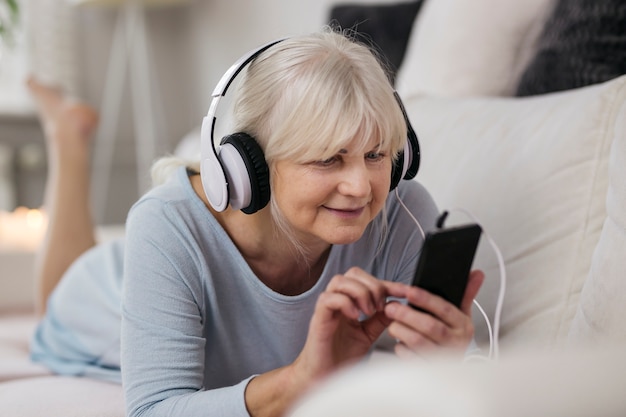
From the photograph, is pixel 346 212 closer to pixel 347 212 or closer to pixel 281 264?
pixel 347 212

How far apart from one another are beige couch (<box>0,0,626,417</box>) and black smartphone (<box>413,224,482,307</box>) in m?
0.10

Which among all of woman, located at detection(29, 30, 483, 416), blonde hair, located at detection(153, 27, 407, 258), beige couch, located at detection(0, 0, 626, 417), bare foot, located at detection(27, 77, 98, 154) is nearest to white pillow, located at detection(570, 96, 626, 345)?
beige couch, located at detection(0, 0, 626, 417)

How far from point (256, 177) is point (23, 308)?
5.27 feet

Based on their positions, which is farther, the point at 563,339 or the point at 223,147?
the point at 563,339

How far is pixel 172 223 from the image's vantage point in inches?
37.0

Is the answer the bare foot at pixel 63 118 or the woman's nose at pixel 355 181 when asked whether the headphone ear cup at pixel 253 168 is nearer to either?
the woman's nose at pixel 355 181

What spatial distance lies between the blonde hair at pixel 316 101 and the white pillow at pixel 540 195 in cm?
29

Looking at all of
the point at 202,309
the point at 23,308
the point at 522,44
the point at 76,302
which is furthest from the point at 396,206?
the point at 23,308

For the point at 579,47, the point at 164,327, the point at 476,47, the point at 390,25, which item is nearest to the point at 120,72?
the point at 390,25

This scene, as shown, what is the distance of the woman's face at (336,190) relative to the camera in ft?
2.72

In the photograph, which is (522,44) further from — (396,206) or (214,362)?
(214,362)

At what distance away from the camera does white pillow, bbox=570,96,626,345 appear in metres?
0.83

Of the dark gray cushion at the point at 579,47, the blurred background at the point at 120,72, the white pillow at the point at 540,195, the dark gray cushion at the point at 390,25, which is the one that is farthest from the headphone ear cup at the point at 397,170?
the blurred background at the point at 120,72

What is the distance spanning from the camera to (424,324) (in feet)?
2.35
